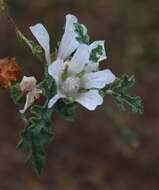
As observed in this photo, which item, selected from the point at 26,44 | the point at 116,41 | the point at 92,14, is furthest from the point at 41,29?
the point at 92,14

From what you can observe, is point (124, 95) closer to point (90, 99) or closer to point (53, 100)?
point (90, 99)

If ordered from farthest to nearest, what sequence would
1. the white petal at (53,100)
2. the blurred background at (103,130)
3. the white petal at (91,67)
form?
the blurred background at (103,130), the white petal at (91,67), the white petal at (53,100)

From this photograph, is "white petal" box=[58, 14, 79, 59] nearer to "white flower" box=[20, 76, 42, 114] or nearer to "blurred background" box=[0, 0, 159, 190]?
"white flower" box=[20, 76, 42, 114]

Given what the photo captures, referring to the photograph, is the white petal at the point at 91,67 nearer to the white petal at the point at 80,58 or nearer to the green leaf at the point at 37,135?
the white petal at the point at 80,58

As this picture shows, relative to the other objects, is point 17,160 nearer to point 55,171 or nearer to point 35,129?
point 55,171

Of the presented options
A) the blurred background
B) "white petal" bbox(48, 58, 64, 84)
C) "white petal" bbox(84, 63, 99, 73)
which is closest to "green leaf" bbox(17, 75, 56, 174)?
"white petal" bbox(48, 58, 64, 84)

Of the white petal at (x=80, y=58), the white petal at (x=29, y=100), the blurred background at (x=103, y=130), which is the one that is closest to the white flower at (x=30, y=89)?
the white petal at (x=29, y=100)
